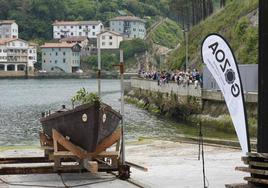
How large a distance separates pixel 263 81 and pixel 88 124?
5.46m

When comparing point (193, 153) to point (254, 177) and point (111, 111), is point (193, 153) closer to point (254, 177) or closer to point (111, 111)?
point (111, 111)

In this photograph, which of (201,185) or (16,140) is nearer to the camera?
(201,185)

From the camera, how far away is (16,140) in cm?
3612

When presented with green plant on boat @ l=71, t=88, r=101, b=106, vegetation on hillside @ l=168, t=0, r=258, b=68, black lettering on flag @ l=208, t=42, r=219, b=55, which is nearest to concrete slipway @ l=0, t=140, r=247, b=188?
green plant on boat @ l=71, t=88, r=101, b=106

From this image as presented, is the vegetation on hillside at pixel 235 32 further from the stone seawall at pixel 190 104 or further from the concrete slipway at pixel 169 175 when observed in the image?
the concrete slipway at pixel 169 175

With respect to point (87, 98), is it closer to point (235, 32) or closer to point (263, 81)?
point (263, 81)

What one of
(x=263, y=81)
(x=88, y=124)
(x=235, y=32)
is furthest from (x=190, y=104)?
(x=263, y=81)

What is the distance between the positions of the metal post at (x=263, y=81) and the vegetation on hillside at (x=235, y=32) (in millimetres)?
35662

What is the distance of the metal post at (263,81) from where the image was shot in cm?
1067

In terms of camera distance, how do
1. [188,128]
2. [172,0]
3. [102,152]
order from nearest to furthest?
1. [102,152]
2. [188,128]
3. [172,0]

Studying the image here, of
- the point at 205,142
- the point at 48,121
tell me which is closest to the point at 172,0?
the point at 205,142

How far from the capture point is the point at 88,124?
14789 millimetres

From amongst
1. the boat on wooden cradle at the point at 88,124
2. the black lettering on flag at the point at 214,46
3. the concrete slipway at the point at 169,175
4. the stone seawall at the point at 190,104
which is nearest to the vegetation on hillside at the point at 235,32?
the stone seawall at the point at 190,104

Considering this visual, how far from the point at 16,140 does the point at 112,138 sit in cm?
2172
